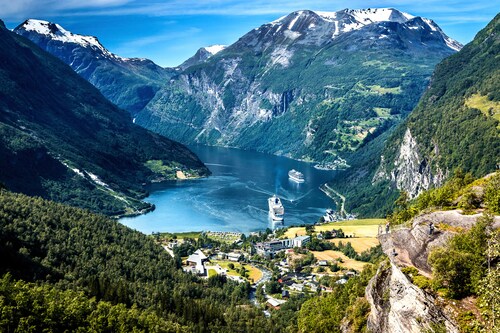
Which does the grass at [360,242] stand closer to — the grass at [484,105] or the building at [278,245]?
the building at [278,245]

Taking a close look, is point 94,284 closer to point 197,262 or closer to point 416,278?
point 197,262

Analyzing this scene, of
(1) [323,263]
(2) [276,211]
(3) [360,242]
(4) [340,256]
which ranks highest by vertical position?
(2) [276,211]

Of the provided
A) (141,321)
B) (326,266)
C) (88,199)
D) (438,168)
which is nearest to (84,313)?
(141,321)

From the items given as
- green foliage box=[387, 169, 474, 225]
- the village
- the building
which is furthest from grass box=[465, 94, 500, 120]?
green foliage box=[387, 169, 474, 225]

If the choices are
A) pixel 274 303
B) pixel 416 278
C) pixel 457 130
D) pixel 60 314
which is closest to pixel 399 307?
pixel 416 278

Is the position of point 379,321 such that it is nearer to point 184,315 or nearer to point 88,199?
point 184,315

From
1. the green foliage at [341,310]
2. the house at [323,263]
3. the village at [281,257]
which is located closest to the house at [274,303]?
the village at [281,257]

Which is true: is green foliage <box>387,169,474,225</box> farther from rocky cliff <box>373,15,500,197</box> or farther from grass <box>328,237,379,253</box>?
rocky cliff <box>373,15,500,197</box>
